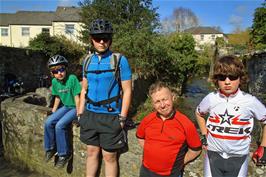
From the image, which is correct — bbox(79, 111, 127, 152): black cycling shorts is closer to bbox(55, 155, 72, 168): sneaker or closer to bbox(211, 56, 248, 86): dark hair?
bbox(55, 155, 72, 168): sneaker

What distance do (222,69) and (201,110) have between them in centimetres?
50

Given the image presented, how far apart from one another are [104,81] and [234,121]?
1.54 metres

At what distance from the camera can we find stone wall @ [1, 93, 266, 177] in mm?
4094

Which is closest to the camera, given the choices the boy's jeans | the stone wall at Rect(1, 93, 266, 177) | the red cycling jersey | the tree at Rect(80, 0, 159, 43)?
the red cycling jersey

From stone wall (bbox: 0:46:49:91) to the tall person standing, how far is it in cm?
1419

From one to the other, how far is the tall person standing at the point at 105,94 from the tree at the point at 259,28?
1342 centimetres

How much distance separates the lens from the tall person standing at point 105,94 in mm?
3689

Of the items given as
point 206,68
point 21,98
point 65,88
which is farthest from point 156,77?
point 206,68

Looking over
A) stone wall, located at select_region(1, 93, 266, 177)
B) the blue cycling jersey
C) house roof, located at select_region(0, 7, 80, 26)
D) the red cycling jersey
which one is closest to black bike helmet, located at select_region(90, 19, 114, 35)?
the blue cycling jersey

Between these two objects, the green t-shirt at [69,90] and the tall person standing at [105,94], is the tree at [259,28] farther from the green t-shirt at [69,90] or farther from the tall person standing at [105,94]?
the tall person standing at [105,94]

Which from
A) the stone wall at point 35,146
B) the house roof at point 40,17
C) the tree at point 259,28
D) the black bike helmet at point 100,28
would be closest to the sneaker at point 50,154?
the stone wall at point 35,146

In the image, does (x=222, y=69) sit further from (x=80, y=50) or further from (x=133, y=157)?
(x=80, y=50)

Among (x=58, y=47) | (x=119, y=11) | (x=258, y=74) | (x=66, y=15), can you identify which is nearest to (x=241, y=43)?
(x=119, y=11)

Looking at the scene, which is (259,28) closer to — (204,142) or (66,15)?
(204,142)
